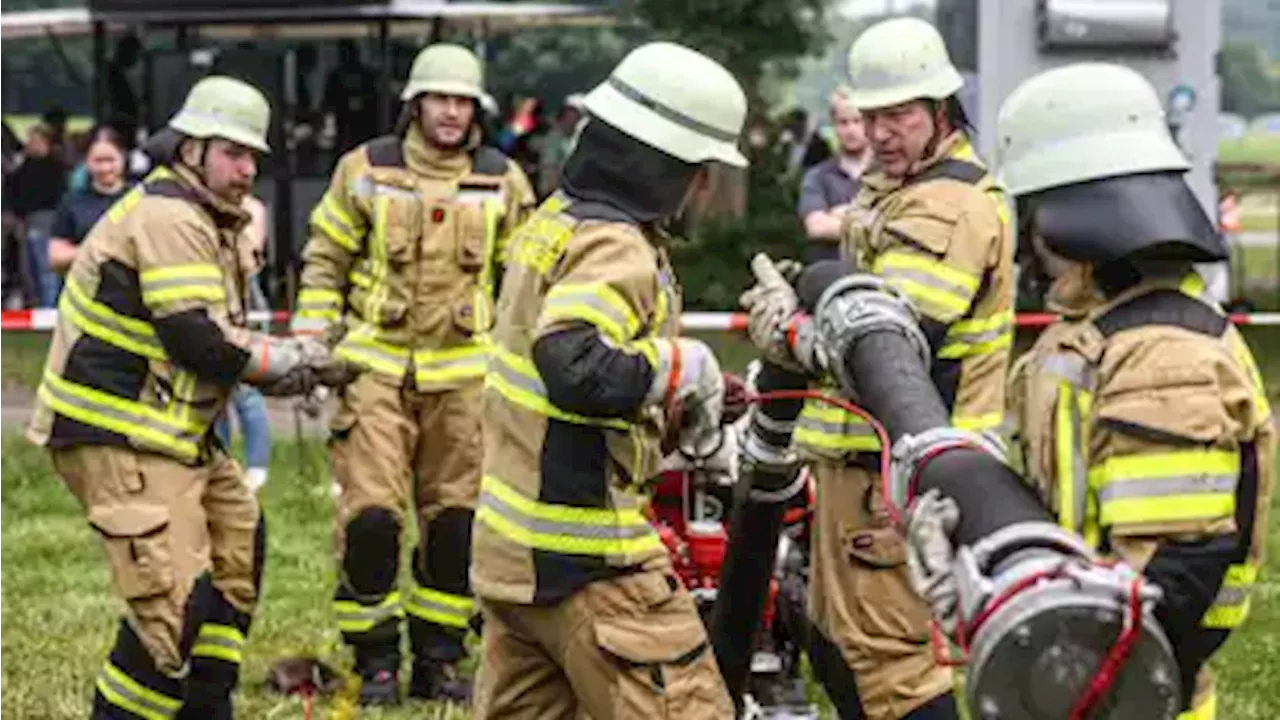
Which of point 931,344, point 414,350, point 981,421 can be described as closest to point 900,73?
point 931,344

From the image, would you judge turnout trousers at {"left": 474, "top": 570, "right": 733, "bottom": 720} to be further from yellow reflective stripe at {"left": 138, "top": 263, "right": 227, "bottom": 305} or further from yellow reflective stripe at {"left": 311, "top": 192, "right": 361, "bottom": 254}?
yellow reflective stripe at {"left": 311, "top": 192, "right": 361, "bottom": 254}

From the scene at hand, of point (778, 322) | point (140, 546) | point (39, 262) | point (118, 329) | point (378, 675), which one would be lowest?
point (39, 262)

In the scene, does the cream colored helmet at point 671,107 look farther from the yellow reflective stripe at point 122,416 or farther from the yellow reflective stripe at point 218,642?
the yellow reflective stripe at point 218,642

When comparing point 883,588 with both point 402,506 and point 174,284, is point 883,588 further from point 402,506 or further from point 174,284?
point 402,506

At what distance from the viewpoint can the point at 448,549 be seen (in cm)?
837

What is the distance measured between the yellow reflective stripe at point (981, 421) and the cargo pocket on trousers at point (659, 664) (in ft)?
3.99

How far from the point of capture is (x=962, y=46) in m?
17.7

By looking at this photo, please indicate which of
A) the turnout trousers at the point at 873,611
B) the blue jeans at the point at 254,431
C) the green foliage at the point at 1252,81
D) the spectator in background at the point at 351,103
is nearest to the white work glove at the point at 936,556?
the turnout trousers at the point at 873,611

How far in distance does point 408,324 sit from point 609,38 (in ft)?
67.7

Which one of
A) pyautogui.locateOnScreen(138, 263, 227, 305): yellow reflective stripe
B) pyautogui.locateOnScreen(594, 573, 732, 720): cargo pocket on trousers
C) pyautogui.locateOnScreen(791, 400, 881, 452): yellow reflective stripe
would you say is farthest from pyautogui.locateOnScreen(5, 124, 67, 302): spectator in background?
pyautogui.locateOnScreen(594, 573, 732, 720): cargo pocket on trousers

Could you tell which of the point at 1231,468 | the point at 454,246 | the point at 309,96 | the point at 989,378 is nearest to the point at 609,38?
the point at 309,96

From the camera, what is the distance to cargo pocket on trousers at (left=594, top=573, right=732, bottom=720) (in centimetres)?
523

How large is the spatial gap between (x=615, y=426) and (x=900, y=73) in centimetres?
152

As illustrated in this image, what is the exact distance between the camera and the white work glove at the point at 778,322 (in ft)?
15.8
